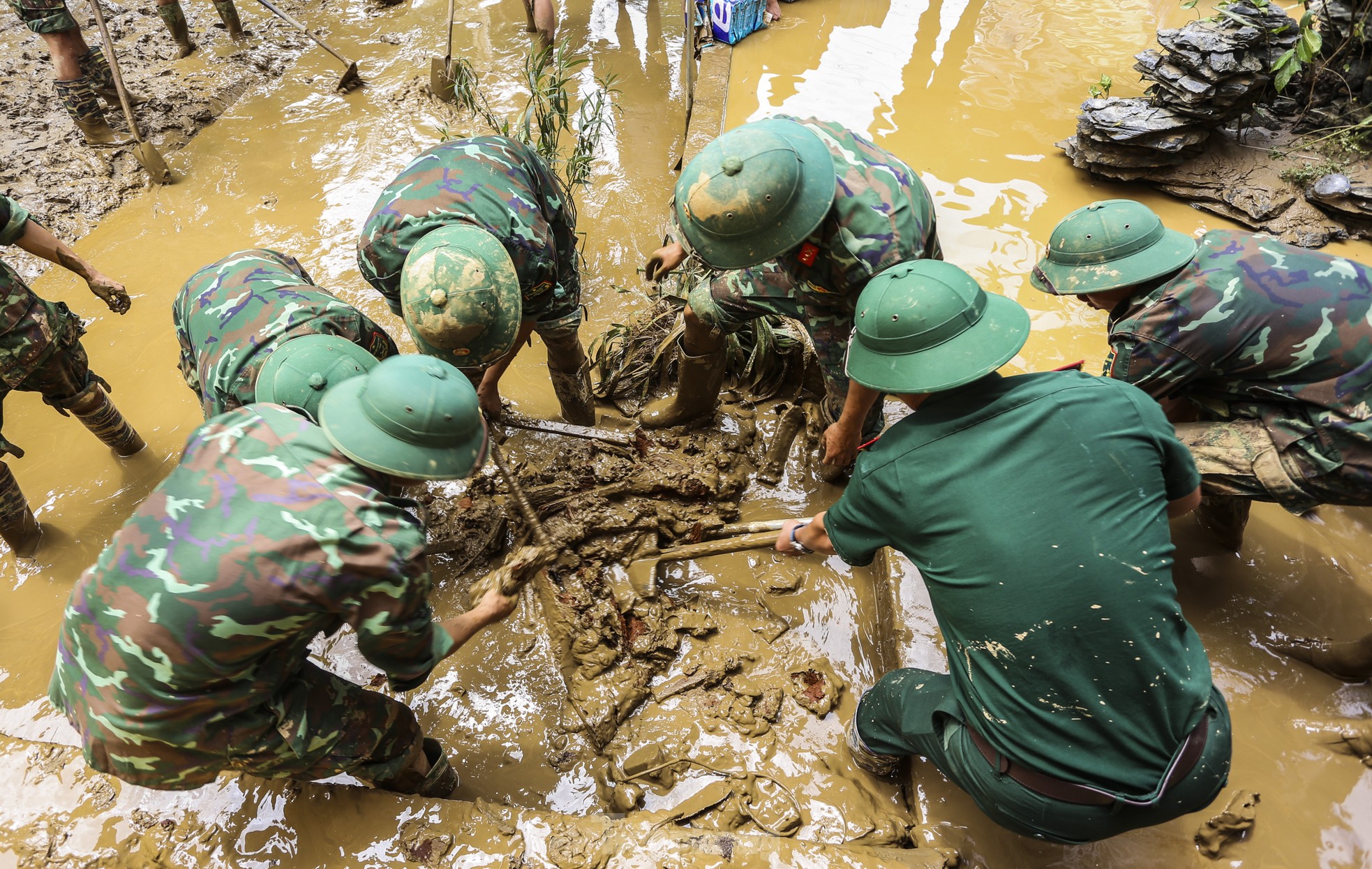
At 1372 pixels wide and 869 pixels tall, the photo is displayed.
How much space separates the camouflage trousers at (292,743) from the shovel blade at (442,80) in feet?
17.3

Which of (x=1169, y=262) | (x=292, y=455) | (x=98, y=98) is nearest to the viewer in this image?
(x=292, y=455)

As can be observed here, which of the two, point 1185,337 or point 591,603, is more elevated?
point 1185,337

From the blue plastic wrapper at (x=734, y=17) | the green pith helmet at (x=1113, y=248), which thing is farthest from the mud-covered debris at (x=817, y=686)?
the blue plastic wrapper at (x=734, y=17)

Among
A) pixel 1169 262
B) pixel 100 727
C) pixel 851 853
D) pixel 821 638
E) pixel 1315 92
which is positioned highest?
pixel 1169 262

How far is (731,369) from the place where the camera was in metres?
3.91

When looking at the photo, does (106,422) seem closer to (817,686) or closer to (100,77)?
(817,686)

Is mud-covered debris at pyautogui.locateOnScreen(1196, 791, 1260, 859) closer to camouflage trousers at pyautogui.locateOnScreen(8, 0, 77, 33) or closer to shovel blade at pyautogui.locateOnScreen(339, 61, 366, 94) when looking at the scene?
shovel blade at pyautogui.locateOnScreen(339, 61, 366, 94)

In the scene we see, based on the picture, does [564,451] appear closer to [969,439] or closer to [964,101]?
[969,439]

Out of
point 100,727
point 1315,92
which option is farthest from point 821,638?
point 1315,92

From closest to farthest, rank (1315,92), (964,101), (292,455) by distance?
(292,455) < (1315,92) < (964,101)

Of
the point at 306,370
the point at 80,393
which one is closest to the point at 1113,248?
the point at 306,370

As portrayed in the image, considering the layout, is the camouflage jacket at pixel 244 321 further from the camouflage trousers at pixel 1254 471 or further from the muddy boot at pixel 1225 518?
the muddy boot at pixel 1225 518

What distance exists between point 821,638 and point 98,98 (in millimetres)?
7342

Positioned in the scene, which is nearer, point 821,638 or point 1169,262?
point 1169,262
